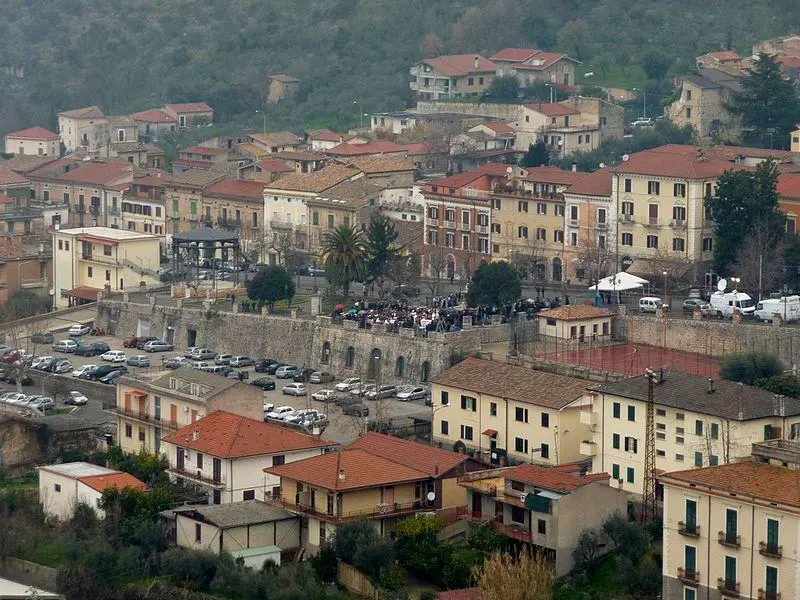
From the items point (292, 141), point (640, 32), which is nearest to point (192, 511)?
point (292, 141)

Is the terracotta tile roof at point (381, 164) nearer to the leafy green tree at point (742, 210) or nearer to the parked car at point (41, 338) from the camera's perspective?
the parked car at point (41, 338)

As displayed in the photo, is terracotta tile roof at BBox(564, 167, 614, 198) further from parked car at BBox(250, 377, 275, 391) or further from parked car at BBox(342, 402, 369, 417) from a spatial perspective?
parked car at BBox(342, 402, 369, 417)

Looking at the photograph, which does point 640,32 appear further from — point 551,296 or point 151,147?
point 551,296

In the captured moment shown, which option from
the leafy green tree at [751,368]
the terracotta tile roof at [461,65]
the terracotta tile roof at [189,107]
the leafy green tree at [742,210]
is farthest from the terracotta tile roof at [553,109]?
the leafy green tree at [751,368]

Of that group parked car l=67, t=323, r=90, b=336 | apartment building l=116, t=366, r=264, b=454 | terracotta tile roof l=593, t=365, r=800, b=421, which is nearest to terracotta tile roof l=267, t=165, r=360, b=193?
parked car l=67, t=323, r=90, b=336

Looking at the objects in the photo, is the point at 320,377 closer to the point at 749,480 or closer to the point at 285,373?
the point at 285,373

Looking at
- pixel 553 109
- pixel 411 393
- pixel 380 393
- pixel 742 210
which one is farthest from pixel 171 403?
pixel 553 109
